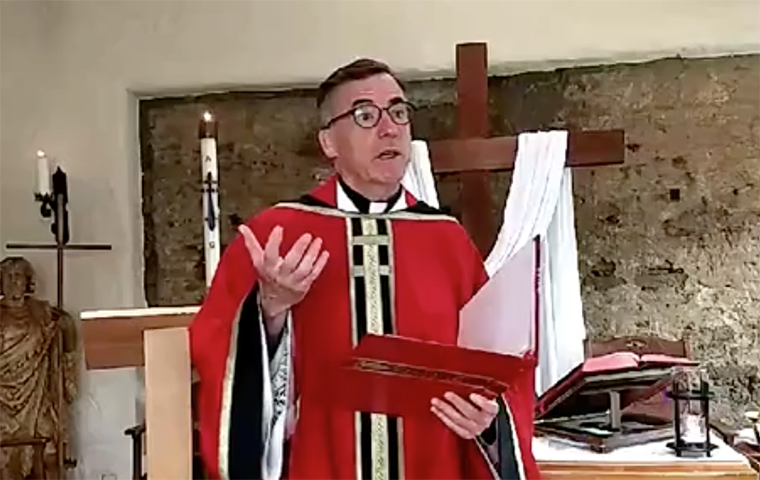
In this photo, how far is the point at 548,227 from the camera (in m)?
2.53

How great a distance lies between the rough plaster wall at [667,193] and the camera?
3.12 meters

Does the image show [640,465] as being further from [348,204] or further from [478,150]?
[478,150]

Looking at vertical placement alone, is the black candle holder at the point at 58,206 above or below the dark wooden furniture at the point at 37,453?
above

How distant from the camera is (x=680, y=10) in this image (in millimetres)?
3057

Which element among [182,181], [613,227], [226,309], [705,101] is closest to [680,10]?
[705,101]

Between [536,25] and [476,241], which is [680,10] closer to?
[536,25]

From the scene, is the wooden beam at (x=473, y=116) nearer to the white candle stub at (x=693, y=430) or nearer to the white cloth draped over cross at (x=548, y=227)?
the white cloth draped over cross at (x=548, y=227)

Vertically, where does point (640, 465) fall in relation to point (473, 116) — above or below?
below

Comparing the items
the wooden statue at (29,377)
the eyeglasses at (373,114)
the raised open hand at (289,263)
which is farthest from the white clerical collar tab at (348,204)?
the wooden statue at (29,377)

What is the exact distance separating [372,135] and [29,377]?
224 cm

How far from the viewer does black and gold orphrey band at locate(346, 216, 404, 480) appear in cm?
137

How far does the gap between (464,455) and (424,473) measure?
0.06m

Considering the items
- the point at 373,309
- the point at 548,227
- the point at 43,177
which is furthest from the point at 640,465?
the point at 43,177

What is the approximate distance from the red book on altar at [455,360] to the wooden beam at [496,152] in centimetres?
126
